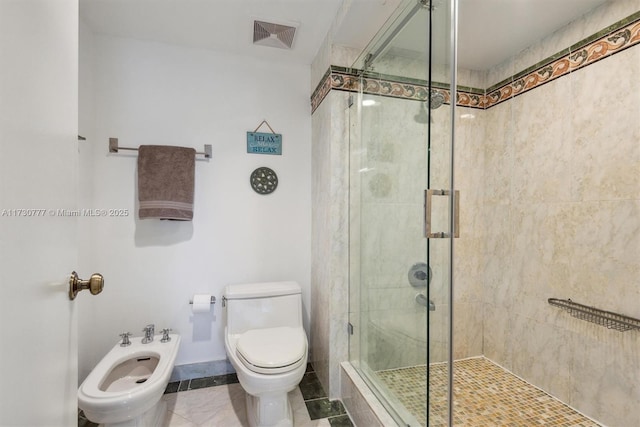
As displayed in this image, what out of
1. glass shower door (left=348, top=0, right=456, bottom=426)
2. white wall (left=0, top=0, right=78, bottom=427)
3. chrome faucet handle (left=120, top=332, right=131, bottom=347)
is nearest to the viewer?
white wall (left=0, top=0, right=78, bottom=427)

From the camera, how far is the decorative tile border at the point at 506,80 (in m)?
1.38

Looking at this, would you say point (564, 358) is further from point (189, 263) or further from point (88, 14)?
point (88, 14)

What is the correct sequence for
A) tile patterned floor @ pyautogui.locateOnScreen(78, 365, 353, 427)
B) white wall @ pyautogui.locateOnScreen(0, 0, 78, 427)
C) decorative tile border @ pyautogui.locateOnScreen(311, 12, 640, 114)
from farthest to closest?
tile patterned floor @ pyautogui.locateOnScreen(78, 365, 353, 427), decorative tile border @ pyautogui.locateOnScreen(311, 12, 640, 114), white wall @ pyautogui.locateOnScreen(0, 0, 78, 427)

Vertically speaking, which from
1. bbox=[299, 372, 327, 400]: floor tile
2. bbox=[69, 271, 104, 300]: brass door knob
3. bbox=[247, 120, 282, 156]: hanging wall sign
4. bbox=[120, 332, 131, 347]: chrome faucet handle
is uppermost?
bbox=[247, 120, 282, 156]: hanging wall sign

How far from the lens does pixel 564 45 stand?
1729mm

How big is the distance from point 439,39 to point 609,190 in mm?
1233

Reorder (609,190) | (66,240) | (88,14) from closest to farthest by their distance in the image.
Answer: (66,240) → (609,190) → (88,14)

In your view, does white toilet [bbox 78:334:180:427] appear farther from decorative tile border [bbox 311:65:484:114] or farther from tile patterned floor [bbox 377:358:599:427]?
decorative tile border [bbox 311:65:484:114]

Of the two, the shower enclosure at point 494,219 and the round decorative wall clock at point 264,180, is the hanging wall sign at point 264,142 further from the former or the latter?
the shower enclosure at point 494,219

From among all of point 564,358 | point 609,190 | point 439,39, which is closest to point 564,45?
point 609,190

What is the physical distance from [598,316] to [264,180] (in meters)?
2.09

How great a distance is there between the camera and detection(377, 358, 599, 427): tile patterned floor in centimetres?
113

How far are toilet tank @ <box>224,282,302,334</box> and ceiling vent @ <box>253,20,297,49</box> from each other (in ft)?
5.28

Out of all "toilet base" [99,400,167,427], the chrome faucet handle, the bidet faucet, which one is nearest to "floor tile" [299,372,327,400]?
"toilet base" [99,400,167,427]
